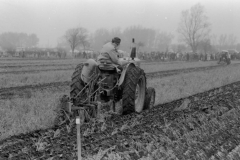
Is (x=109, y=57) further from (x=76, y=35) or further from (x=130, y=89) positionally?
(x=76, y=35)

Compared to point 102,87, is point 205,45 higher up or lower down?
lower down

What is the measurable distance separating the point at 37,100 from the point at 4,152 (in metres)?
4.06

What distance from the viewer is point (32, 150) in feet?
15.5

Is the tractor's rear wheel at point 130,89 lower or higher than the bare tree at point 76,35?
lower

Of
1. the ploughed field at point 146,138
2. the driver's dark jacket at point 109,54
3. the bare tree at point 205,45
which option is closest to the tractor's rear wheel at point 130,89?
the ploughed field at point 146,138

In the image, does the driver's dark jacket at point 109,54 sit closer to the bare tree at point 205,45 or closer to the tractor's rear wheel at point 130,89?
the tractor's rear wheel at point 130,89

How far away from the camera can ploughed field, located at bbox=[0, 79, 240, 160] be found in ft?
15.4

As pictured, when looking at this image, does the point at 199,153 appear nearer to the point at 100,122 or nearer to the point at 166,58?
the point at 100,122

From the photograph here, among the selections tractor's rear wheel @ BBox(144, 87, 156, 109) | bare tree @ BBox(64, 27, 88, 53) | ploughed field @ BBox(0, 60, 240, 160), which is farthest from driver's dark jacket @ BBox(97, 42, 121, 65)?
bare tree @ BBox(64, 27, 88, 53)

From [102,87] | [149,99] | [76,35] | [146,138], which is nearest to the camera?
[146,138]

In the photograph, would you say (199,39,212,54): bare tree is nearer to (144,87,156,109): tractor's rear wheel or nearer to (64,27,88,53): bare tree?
(64,27,88,53): bare tree

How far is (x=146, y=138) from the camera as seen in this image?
5.34m

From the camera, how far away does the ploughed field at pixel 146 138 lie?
4.70m

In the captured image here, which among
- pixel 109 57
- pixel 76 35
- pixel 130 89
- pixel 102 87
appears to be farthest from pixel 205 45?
pixel 102 87
